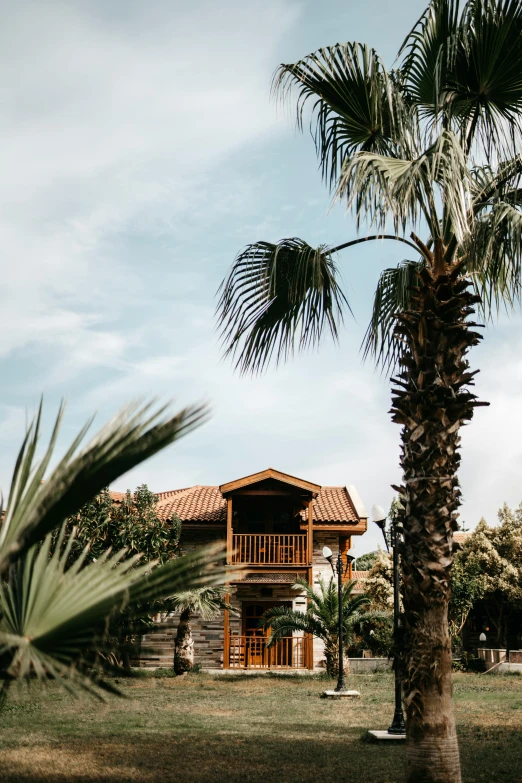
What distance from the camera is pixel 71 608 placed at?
253 cm

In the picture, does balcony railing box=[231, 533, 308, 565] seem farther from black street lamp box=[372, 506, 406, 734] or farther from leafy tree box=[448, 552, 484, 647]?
black street lamp box=[372, 506, 406, 734]

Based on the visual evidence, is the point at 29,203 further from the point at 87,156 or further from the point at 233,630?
the point at 233,630

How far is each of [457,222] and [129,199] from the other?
337 centimetres

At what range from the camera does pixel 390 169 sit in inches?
259

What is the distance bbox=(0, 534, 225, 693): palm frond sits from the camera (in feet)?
8.06

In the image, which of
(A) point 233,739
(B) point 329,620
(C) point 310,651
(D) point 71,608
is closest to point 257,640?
(C) point 310,651

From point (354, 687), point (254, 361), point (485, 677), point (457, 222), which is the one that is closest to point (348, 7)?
point (457, 222)

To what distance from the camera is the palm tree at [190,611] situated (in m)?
20.2

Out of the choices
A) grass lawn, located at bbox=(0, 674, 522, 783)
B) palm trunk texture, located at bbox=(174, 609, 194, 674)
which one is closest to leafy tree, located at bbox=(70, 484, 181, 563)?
palm trunk texture, located at bbox=(174, 609, 194, 674)

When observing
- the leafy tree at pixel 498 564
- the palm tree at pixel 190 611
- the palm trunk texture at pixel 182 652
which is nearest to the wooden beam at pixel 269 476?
the palm tree at pixel 190 611

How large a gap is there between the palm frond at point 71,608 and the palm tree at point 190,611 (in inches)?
697

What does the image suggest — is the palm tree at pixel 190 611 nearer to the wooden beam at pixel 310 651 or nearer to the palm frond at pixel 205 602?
the palm frond at pixel 205 602

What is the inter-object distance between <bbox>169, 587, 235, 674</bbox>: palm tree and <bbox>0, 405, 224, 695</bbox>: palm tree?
17716mm

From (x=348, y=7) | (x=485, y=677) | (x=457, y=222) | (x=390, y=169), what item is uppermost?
(x=348, y=7)
